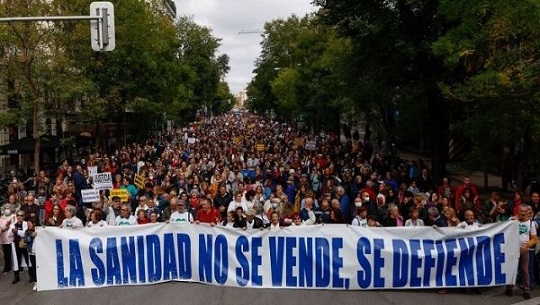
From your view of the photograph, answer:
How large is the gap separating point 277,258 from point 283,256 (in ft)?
0.35

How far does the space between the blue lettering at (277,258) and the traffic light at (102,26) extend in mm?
4534

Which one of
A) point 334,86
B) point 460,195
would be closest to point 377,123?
point 334,86

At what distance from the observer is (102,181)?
16531 mm

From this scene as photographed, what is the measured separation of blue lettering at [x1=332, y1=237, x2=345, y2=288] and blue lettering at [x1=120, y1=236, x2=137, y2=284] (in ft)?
11.0

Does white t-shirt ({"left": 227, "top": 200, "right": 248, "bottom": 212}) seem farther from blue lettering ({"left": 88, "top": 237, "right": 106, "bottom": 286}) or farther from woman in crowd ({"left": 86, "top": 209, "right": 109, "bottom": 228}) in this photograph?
blue lettering ({"left": 88, "top": 237, "right": 106, "bottom": 286})

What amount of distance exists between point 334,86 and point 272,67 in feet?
141

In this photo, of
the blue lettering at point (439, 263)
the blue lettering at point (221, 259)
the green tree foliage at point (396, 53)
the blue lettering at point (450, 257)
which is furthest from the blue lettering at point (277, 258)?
the green tree foliage at point (396, 53)

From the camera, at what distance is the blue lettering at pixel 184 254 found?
33.9ft

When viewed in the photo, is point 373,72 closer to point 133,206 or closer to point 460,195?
point 460,195

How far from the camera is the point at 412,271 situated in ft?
33.0

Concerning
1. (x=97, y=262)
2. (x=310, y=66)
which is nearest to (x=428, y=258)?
(x=97, y=262)

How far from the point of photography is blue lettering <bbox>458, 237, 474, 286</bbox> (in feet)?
32.8

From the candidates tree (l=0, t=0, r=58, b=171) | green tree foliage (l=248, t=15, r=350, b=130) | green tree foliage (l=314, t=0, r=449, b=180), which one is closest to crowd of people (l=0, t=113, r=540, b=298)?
green tree foliage (l=314, t=0, r=449, b=180)

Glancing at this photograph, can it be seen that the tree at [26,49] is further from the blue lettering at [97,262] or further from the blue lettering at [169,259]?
the blue lettering at [169,259]
